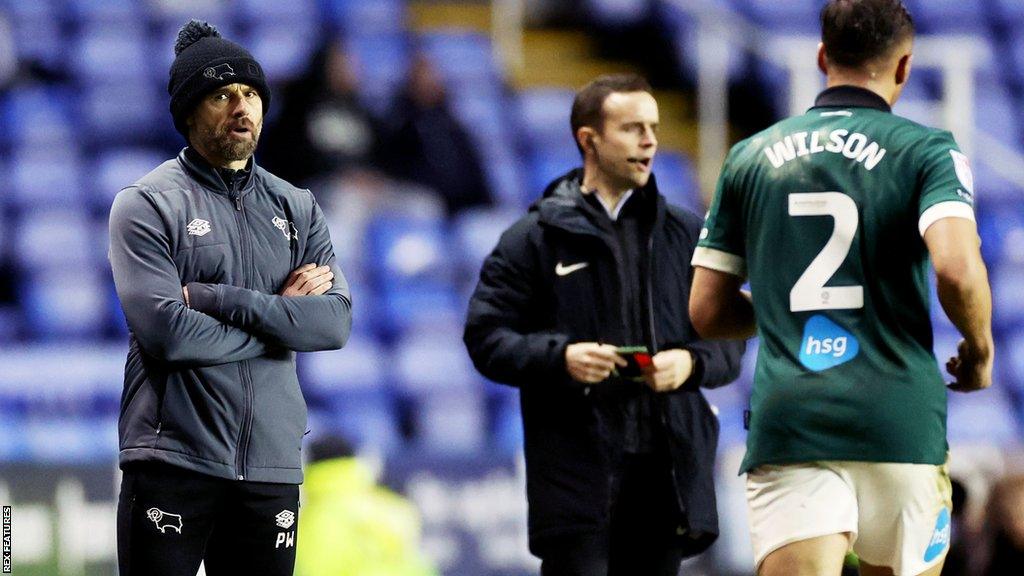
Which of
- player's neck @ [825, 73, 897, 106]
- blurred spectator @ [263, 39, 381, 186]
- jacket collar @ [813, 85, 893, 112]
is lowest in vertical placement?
jacket collar @ [813, 85, 893, 112]

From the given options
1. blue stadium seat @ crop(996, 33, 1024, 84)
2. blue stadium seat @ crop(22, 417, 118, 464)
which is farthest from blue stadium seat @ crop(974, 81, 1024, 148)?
blue stadium seat @ crop(22, 417, 118, 464)

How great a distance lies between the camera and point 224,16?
10336 mm

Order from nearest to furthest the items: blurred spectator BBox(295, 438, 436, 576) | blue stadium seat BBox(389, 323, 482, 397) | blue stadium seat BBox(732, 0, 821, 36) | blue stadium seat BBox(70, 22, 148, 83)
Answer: blurred spectator BBox(295, 438, 436, 576) → blue stadium seat BBox(389, 323, 482, 397) → blue stadium seat BBox(70, 22, 148, 83) → blue stadium seat BBox(732, 0, 821, 36)

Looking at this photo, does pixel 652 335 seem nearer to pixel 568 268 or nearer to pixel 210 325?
pixel 568 268

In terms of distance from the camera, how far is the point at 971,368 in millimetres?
3398

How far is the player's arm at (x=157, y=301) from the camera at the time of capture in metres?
3.70

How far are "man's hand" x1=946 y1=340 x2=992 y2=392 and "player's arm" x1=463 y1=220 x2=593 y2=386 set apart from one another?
1.54 metres

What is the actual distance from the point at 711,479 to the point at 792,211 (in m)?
1.39

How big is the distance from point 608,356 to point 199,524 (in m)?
1.33

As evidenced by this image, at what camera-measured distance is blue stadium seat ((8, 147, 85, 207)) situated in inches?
360

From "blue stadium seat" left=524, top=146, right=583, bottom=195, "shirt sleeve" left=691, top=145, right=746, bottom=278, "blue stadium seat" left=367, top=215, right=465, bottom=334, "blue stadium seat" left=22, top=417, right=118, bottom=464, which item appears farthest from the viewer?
"blue stadium seat" left=524, top=146, right=583, bottom=195

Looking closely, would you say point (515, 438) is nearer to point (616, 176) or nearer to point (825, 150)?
point (616, 176)

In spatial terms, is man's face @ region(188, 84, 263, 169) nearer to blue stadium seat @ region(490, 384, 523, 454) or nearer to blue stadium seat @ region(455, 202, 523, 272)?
blue stadium seat @ region(490, 384, 523, 454)

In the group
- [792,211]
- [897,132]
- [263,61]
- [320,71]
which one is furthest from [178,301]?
[263,61]
